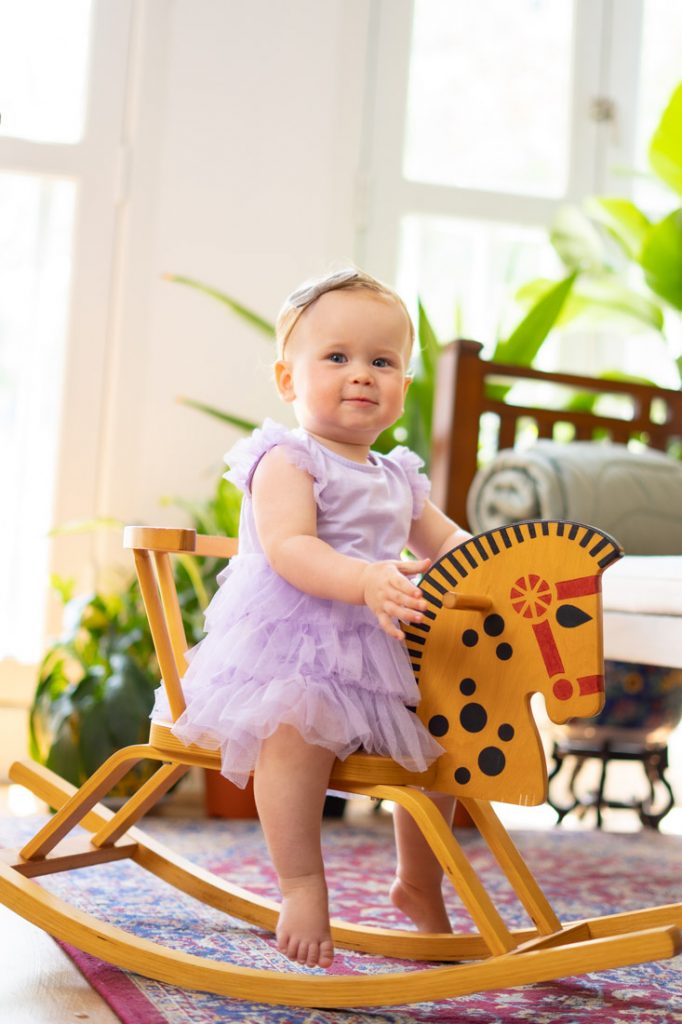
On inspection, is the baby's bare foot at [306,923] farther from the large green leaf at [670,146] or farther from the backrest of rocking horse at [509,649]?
the large green leaf at [670,146]

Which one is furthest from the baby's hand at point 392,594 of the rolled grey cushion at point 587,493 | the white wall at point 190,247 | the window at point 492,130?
the window at point 492,130

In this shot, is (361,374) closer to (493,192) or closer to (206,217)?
(206,217)

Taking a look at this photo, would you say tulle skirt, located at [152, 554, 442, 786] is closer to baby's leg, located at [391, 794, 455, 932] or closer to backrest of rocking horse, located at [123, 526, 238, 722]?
backrest of rocking horse, located at [123, 526, 238, 722]

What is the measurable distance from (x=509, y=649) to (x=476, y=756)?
105 mm

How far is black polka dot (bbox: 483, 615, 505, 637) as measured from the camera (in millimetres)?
1048

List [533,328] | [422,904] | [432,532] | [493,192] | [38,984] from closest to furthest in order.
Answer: [38,984], [422,904], [432,532], [533,328], [493,192]

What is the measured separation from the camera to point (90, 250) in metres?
2.62

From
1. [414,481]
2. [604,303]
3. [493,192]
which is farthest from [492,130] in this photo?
[414,481]

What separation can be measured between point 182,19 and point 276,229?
1.72 feet

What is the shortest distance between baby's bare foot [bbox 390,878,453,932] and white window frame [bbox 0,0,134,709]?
154 centimetres

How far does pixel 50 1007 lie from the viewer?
1.04m

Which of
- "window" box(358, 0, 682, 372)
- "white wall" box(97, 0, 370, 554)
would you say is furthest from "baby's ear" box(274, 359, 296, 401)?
"window" box(358, 0, 682, 372)

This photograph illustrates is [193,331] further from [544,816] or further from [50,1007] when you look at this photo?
[50,1007]

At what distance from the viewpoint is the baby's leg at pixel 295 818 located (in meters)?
1.04
